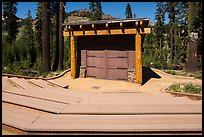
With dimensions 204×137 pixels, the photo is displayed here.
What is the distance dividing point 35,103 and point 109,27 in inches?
262

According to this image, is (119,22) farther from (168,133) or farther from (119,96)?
(168,133)

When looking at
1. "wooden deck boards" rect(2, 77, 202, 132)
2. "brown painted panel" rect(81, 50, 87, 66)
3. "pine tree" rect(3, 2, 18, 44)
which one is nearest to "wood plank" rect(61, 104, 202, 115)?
"wooden deck boards" rect(2, 77, 202, 132)

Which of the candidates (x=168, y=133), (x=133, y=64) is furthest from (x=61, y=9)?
(x=168, y=133)

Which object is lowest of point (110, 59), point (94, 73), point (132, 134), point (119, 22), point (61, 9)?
point (132, 134)

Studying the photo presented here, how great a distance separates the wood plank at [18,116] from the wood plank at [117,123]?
0.26m

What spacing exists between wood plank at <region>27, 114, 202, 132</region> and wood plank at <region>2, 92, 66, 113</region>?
0.43 metres

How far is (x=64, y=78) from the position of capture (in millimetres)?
13609

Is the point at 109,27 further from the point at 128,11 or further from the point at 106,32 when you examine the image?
the point at 128,11

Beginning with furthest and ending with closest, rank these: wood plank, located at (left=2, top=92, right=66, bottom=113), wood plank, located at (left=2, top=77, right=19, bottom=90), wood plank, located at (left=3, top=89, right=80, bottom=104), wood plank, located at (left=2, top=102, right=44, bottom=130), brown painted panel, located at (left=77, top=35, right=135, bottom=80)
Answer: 1. brown painted panel, located at (left=77, top=35, right=135, bottom=80)
2. wood plank, located at (left=2, top=77, right=19, bottom=90)
3. wood plank, located at (left=3, top=89, right=80, bottom=104)
4. wood plank, located at (left=2, top=92, right=66, bottom=113)
5. wood plank, located at (left=2, top=102, right=44, bottom=130)

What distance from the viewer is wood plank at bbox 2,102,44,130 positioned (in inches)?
223

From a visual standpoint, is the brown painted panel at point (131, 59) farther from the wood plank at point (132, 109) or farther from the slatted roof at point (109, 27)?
the wood plank at point (132, 109)

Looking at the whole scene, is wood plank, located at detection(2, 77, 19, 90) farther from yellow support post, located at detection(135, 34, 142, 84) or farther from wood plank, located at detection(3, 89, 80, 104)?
yellow support post, located at detection(135, 34, 142, 84)

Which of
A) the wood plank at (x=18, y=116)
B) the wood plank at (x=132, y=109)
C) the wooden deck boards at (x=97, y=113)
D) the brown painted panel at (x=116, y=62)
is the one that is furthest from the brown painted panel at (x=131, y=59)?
the wood plank at (x=18, y=116)

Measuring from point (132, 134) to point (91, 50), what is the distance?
8708mm
